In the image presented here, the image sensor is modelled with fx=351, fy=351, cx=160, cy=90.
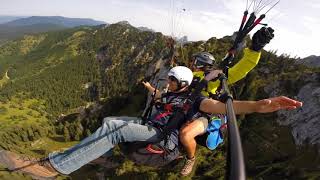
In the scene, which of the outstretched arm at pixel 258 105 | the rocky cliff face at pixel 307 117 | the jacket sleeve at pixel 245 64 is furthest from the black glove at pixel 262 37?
the rocky cliff face at pixel 307 117

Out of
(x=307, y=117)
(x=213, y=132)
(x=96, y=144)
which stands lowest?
(x=307, y=117)

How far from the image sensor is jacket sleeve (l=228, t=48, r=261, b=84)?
9.58 meters

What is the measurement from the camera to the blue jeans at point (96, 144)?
6750mm

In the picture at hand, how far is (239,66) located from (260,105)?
5.00 m

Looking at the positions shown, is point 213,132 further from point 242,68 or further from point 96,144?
point 242,68

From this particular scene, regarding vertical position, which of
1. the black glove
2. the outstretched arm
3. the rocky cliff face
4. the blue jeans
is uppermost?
the black glove

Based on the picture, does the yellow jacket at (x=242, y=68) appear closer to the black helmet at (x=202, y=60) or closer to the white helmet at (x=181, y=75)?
the black helmet at (x=202, y=60)

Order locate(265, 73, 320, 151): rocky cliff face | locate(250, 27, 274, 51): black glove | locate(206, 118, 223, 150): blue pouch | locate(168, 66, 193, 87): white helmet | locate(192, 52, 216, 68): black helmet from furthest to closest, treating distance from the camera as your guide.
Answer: locate(265, 73, 320, 151): rocky cliff face → locate(192, 52, 216, 68): black helmet → locate(250, 27, 274, 51): black glove → locate(206, 118, 223, 150): blue pouch → locate(168, 66, 193, 87): white helmet

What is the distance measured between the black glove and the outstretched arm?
320 centimetres

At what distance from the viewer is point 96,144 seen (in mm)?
6734

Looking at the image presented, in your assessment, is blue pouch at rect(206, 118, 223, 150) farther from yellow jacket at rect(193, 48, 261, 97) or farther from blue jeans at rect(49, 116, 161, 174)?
yellow jacket at rect(193, 48, 261, 97)

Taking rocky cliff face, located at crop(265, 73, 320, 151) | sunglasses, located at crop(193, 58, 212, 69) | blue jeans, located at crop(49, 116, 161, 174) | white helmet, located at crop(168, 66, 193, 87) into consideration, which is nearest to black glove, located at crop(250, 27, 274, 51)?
sunglasses, located at crop(193, 58, 212, 69)

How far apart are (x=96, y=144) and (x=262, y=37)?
4.99 m

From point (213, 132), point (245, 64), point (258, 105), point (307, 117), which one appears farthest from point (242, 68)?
point (307, 117)
